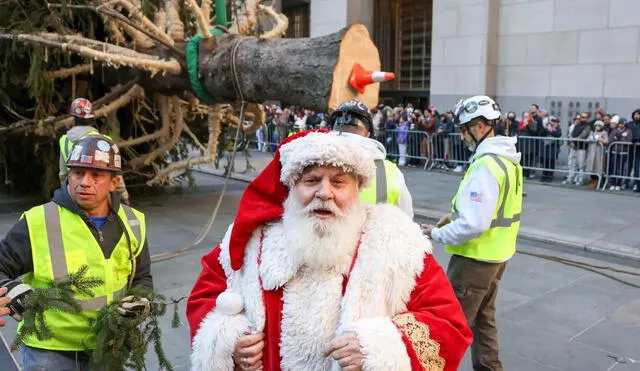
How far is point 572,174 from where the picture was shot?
13.3 metres

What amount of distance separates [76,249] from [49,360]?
0.52m

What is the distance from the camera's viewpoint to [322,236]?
2.07 m

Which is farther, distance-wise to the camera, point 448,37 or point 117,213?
point 448,37

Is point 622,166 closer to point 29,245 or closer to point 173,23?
point 173,23

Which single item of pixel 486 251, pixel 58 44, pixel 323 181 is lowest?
pixel 486 251

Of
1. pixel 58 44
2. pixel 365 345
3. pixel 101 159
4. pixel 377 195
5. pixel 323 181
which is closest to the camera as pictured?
pixel 365 345

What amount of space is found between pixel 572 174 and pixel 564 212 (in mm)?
3724

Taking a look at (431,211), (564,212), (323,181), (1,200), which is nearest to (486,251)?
(323,181)

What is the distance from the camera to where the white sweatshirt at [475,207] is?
361 centimetres

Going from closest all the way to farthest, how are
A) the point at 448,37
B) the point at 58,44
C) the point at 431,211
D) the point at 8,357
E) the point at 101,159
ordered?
the point at 101,159, the point at 8,357, the point at 58,44, the point at 431,211, the point at 448,37

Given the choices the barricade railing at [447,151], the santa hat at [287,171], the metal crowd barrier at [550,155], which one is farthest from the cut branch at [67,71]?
the barricade railing at [447,151]

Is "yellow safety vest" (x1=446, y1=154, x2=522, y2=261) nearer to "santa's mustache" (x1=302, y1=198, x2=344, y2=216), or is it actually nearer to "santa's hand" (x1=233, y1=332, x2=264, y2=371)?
"santa's mustache" (x1=302, y1=198, x2=344, y2=216)

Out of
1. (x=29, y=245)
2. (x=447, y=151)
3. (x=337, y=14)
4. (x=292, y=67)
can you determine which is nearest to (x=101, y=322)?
(x=29, y=245)

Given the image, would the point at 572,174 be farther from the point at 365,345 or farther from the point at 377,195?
the point at 365,345
